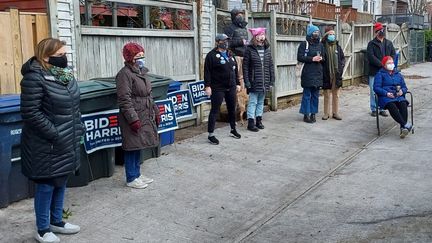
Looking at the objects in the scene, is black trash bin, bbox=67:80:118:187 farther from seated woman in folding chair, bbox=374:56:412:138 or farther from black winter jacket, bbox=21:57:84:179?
seated woman in folding chair, bbox=374:56:412:138

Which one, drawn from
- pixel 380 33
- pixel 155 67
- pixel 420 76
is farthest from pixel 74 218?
pixel 420 76

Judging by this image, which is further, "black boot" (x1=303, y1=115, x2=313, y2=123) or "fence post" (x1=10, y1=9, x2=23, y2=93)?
"black boot" (x1=303, y1=115, x2=313, y2=123)

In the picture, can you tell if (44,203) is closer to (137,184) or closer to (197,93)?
(137,184)

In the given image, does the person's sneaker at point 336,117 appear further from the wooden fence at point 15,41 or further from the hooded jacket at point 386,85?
the wooden fence at point 15,41

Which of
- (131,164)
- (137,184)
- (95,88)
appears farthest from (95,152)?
(95,88)

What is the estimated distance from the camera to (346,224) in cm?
470

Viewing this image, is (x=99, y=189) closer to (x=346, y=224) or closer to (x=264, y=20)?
(x=346, y=224)

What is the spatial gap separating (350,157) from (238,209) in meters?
2.73

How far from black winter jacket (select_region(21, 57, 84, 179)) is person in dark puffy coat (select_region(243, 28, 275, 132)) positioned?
4669mm

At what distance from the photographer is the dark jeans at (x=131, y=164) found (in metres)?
5.62

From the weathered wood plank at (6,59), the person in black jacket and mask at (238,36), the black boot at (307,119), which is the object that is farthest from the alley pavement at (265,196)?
the person in black jacket and mask at (238,36)

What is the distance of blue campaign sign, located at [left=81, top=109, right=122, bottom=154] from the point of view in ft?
18.4

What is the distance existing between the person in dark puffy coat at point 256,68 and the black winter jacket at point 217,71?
0.92m

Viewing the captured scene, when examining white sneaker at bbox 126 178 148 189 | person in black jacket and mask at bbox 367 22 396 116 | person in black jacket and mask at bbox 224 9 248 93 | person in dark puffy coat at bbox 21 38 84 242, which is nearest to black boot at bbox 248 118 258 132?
person in black jacket and mask at bbox 224 9 248 93
